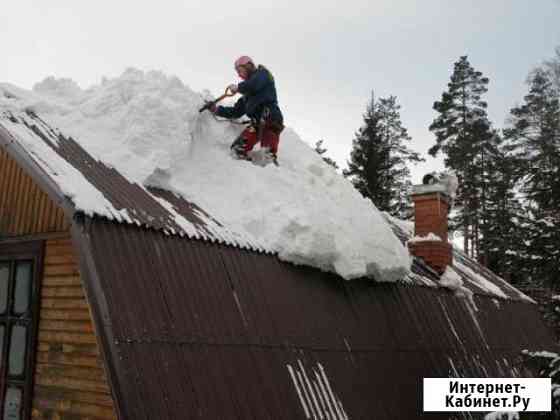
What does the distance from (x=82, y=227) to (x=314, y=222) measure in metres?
3.03

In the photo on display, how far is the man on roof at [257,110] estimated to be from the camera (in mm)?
8930

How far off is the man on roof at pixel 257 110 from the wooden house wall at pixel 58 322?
3361 millimetres

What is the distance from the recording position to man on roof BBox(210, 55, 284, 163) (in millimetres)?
8930

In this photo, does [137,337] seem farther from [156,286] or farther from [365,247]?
[365,247]

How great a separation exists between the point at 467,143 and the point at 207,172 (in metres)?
26.6

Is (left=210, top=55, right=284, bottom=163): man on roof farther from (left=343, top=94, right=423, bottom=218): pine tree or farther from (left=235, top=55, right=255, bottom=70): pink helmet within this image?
(left=343, top=94, right=423, bottom=218): pine tree

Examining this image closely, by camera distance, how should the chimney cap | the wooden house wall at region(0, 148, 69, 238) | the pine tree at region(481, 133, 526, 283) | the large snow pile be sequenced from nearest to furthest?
the wooden house wall at region(0, 148, 69, 238), the large snow pile, the chimney cap, the pine tree at region(481, 133, 526, 283)

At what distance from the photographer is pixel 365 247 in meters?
8.07

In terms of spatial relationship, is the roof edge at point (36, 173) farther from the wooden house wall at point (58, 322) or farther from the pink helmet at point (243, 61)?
the pink helmet at point (243, 61)

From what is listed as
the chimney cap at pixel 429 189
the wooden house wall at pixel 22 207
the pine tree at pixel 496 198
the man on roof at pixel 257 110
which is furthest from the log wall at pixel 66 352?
the pine tree at pixel 496 198

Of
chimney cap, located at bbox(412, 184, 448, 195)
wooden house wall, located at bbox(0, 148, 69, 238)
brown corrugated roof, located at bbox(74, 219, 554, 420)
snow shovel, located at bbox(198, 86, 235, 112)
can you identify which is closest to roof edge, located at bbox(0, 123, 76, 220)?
brown corrugated roof, located at bbox(74, 219, 554, 420)

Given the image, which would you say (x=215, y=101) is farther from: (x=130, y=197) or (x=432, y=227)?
(x=432, y=227)

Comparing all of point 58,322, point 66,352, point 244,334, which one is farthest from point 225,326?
point 58,322

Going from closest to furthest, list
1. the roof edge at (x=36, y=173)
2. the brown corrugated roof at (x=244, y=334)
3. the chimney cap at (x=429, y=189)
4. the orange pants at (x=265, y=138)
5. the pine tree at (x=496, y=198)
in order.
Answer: the brown corrugated roof at (x=244, y=334) → the roof edge at (x=36, y=173) → the orange pants at (x=265, y=138) → the chimney cap at (x=429, y=189) → the pine tree at (x=496, y=198)
